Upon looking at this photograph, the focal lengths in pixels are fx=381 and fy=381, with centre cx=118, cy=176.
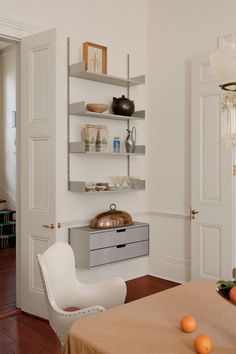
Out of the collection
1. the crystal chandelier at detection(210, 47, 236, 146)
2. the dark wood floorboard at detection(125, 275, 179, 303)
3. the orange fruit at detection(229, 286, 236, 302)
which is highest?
the crystal chandelier at detection(210, 47, 236, 146)

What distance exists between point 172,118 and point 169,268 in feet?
6.06

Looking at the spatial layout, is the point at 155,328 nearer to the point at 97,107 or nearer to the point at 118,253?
the point at 118,253

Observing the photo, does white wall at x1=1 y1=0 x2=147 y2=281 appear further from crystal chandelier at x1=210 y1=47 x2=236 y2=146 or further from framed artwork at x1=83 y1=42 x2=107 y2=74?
crystal chandelier at x1=210 y1=47 x2=236 y2=146

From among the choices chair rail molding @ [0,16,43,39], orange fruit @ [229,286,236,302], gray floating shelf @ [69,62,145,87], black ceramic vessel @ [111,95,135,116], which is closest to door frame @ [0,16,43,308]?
chair rail molding @ [0,16,43,39]

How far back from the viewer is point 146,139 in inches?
194

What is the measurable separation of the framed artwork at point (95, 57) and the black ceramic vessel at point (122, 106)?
34 centimetres

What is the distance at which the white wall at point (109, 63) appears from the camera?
3.88 meters

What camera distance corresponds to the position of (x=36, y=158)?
3.60m

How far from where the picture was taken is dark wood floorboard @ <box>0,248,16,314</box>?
3.90 metres

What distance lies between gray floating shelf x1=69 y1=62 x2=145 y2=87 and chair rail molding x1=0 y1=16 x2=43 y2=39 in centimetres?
52

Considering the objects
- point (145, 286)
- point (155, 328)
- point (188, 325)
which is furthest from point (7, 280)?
point (188, 325)

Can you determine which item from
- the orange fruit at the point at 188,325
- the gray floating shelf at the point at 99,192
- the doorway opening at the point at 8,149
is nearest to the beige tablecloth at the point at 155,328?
the orange fruit at the point at 188,325

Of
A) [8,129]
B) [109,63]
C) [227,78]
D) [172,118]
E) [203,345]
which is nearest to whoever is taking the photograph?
[203,345]

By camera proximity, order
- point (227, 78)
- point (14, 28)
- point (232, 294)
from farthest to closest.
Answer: point (14, 28), point (227, 78), point (232, 294)
